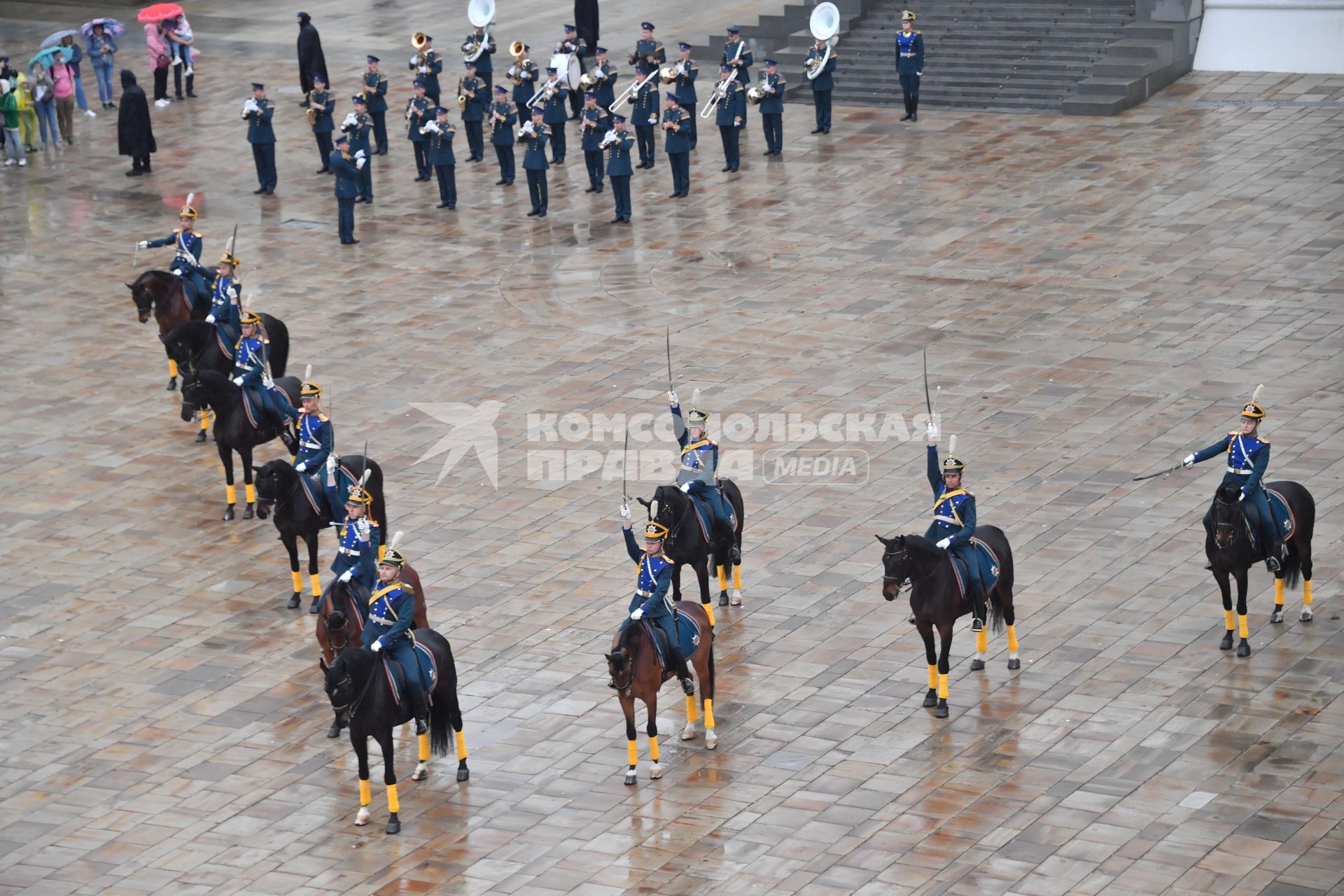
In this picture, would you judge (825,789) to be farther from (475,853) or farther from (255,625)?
(255,625)

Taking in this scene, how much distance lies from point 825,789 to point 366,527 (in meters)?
4.89

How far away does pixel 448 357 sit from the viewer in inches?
1027

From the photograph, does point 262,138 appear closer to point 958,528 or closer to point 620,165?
point 620,165

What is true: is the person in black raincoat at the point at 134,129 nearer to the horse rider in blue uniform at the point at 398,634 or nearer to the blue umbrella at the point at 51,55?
the blue umbrella at the point at 51,55

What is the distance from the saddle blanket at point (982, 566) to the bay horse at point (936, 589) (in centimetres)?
4

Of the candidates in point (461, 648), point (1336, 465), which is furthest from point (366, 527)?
point (1336, 465)

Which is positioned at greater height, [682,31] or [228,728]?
[682,31]

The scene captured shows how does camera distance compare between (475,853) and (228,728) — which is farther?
(228,728)

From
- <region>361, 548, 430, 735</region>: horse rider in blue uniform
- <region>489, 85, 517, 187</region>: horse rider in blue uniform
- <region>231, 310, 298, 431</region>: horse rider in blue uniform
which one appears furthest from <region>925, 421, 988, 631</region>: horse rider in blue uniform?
<region>489, 85, 517, 187</region>: horse rider in blue uniform

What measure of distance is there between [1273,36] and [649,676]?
82.2 ft

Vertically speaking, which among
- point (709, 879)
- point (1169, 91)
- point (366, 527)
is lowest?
point (709, 879)

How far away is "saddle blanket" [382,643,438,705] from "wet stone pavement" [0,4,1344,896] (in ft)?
3.46

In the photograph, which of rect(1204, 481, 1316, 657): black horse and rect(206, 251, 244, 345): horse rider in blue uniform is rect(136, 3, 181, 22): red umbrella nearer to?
rect(206, 251, 244, 345): horse rider in blue uniform

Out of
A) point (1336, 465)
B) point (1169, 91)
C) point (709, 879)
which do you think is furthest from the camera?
point (1169, 91)
